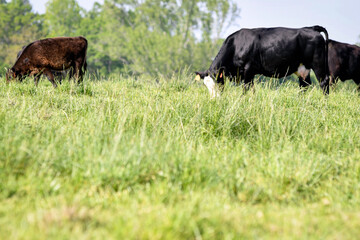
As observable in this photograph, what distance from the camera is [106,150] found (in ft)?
10.2

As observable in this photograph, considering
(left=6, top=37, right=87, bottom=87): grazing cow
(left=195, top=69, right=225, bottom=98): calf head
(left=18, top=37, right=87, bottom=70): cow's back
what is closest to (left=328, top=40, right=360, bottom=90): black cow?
(left=195, top=69, right=225, bottom=98): calf head

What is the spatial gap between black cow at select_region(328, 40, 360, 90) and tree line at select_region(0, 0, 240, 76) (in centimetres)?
2521

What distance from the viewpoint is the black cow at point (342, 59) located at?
10.7m

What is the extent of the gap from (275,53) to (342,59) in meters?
3.87

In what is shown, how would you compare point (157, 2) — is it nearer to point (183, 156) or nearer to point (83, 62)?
point (83, 62)

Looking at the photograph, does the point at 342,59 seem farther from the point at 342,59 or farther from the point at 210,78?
the point at 210,78

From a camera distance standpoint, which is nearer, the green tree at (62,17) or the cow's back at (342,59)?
the cow's back at (342,59)

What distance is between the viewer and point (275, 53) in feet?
26.9

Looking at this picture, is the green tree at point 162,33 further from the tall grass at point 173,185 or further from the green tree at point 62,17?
the tall grass at point 173,185

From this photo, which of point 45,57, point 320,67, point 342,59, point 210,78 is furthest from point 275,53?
point 45,57

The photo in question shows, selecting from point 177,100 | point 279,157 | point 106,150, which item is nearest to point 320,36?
point 177,100

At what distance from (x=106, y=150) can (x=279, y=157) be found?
182 centimetres

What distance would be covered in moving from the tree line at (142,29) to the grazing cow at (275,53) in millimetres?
26881

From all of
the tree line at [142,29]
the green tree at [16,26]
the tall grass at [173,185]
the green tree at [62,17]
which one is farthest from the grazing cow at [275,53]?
the green tree at [62,17]
